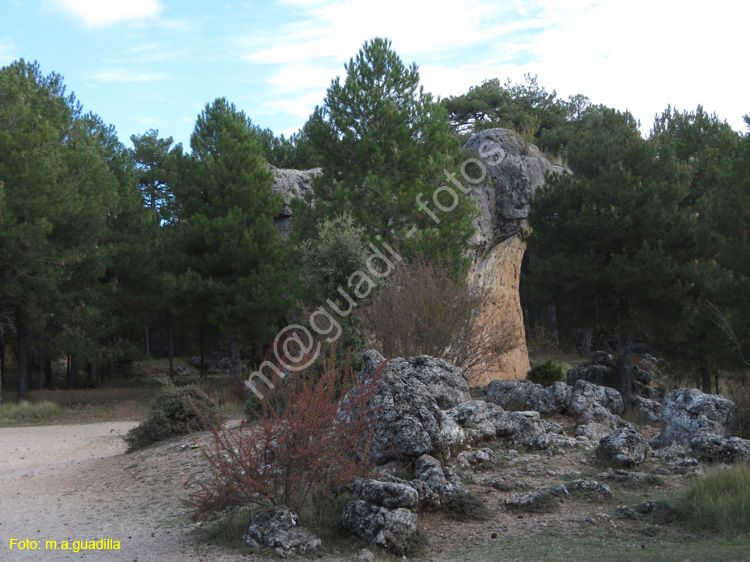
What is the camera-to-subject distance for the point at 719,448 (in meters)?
8.43

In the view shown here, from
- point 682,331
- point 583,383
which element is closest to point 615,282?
point 682,331

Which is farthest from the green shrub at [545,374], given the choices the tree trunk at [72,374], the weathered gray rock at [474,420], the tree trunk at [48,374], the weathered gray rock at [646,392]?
the tree trunk at [48,374]

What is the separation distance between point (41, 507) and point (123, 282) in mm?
17725

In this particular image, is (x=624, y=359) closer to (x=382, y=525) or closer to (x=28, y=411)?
(x=382, y=525)

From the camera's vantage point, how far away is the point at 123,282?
24.5 m

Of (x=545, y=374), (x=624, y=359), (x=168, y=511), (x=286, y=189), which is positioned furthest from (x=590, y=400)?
(x=286, y=189)

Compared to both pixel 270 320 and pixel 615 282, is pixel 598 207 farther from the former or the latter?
pixel 270 320

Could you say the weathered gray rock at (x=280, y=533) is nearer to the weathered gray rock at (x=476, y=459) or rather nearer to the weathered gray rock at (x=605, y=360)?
the weathered gray rock at (x=476, y=459)

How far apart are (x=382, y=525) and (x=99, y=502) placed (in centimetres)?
415

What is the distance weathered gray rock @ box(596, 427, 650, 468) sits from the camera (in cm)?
827

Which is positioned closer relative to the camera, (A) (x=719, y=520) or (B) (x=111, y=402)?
(A) (x=719, y=520)

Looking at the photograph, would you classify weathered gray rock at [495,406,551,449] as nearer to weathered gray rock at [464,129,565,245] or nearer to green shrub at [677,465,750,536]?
green shrub at [677,465,750,536]

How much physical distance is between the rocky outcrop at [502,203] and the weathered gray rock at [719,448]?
1378 centimetres

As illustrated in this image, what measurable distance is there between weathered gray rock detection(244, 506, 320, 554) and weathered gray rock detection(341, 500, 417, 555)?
0.39 m
